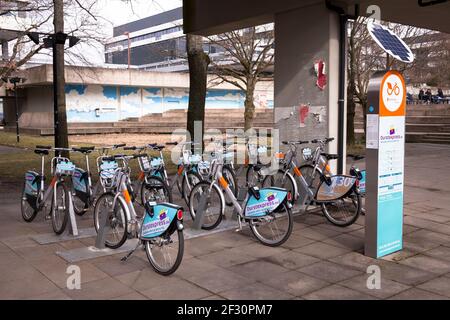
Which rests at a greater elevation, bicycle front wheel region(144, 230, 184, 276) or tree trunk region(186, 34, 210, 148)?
tree trunk region(186, 34, 210, 148)

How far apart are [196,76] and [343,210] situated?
5954mm

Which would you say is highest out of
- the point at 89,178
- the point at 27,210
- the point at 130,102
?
the point at 130,102

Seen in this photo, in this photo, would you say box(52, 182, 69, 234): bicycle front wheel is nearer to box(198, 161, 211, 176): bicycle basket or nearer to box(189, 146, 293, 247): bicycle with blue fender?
box(189, 146, 293, 247): bicycle with blue fender

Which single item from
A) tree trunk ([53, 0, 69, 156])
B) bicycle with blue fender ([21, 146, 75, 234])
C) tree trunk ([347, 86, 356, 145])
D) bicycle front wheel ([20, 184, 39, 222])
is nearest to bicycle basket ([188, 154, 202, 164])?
bicycle with blue fender ([21, 146, 75, 234])

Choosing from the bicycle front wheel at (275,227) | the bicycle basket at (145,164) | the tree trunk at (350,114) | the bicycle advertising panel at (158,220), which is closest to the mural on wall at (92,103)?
the tree trunk at (350,114)

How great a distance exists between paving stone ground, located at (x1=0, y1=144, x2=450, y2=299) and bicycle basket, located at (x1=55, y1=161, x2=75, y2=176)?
83 cm

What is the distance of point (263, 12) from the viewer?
25.8 feet

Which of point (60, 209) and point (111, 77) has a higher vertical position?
point (111, 77)

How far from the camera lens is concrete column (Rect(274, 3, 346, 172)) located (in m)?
7.18

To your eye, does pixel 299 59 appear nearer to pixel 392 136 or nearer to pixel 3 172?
pixel 392 136

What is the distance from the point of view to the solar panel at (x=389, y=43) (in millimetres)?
4828

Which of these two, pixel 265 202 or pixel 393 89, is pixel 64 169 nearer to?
pixel 265 202

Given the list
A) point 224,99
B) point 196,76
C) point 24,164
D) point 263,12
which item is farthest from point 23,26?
point 224,99

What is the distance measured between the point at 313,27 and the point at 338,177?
97.8 inches
